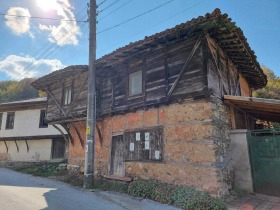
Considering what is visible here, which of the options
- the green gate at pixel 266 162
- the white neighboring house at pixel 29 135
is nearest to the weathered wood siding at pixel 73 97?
the white neighboring house at pixel 29 135

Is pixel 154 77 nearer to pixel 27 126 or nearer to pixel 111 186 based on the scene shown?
pixel 111 186

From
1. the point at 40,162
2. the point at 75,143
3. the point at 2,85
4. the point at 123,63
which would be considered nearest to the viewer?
the point at 123,63

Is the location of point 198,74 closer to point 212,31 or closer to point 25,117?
point 212,31

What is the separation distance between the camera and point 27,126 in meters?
19.2

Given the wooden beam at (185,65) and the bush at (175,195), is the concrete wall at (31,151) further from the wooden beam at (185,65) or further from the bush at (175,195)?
the wooden beam at (185,65)

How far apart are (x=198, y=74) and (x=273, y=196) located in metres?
4.51

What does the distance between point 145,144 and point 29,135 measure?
13.9 m

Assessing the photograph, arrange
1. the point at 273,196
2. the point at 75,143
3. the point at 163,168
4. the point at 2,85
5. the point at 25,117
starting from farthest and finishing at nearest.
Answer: the point at 2,85, the point at 25,117, the point at 75,143, the point at 163,168, the point at 273,196

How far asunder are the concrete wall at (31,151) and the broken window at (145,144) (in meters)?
11.8

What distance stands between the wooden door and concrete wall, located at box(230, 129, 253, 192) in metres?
4.19

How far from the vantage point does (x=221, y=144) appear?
24.5 feet

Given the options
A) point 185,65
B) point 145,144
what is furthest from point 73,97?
point 185,65

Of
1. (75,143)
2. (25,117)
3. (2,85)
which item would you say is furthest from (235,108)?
(2,85)

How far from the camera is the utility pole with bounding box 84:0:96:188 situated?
360 inches
